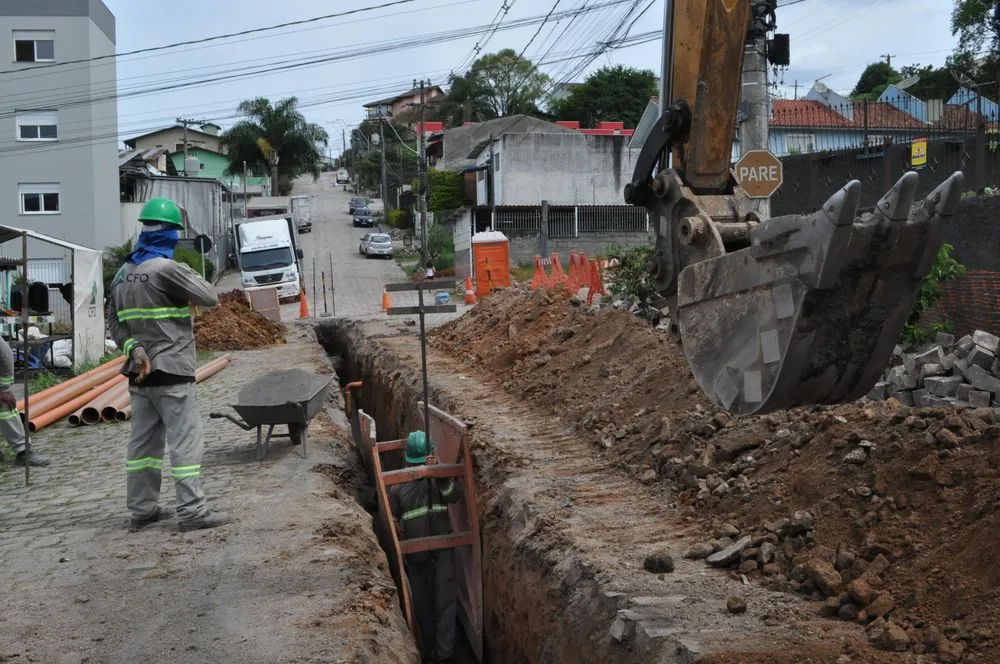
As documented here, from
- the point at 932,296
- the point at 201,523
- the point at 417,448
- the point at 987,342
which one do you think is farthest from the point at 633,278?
the point at 201,523

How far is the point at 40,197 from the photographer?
34.6 m

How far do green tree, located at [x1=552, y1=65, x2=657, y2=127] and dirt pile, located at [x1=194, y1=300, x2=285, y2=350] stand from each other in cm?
4703

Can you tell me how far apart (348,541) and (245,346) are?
45.8 ft

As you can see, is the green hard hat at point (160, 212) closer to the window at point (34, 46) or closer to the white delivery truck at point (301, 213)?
the window at point (34, 46)

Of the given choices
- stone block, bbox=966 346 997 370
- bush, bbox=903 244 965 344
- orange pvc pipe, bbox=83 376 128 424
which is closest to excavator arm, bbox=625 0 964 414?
stone block, bbox=966 346 997 370

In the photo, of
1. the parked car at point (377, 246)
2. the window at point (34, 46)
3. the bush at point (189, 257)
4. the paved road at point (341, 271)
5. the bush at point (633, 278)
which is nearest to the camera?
the bush at point (633, 278)

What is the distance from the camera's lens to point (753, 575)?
224 inches

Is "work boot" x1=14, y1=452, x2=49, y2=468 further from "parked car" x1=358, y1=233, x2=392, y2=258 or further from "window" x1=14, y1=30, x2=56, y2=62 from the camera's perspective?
"parked car" x1=358, y1=233, x2=392, y2=258

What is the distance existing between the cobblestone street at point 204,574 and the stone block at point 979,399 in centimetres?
Result: 472

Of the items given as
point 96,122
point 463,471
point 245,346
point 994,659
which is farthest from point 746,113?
point 96,122

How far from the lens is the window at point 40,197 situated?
113 feet

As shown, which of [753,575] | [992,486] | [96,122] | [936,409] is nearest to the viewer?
[992,486]

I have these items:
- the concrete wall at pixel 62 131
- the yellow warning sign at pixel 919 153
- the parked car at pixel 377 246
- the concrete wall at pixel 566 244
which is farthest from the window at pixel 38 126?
the yellow warning sign at pixel 919 153

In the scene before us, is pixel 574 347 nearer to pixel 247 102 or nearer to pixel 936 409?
pixel 936 409
